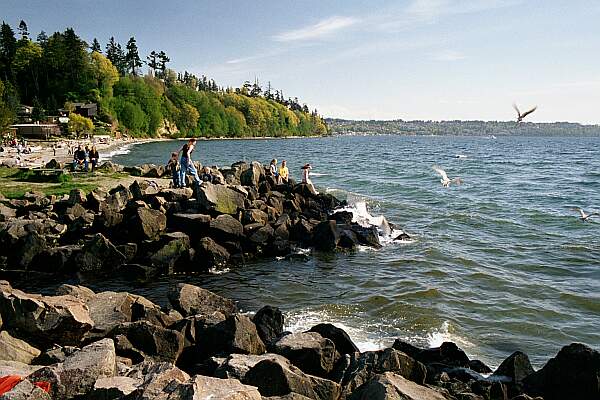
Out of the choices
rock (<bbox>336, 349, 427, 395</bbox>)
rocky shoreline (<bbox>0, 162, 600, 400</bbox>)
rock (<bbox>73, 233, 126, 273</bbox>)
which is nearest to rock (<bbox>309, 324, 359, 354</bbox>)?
rocky shoreline (<bbox>0, 162, 600, 400</bbox>)

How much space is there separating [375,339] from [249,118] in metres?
189

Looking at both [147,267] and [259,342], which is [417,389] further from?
[147,267]

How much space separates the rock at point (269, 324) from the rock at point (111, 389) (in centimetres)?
368

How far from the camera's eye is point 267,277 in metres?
15.5

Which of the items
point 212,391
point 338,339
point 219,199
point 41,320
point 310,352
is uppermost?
point 219,199

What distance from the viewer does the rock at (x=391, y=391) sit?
5789 millimetres

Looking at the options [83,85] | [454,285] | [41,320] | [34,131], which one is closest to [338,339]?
[41,320]

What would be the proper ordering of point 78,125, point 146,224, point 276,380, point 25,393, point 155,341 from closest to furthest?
point 25,393 → point 276,380 → point 155,341 → point 146,224 → point 78,125

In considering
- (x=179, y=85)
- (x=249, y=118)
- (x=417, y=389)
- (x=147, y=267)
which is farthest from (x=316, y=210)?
(x=249, y=118)

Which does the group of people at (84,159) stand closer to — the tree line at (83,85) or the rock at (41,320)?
the rock at (41,320)

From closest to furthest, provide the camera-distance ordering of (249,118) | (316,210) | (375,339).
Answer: (375,339) → (316,210) → (249,118)

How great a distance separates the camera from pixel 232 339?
8188 millimetres

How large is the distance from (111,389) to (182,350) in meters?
2.67

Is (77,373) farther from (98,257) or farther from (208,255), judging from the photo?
(208,255)
